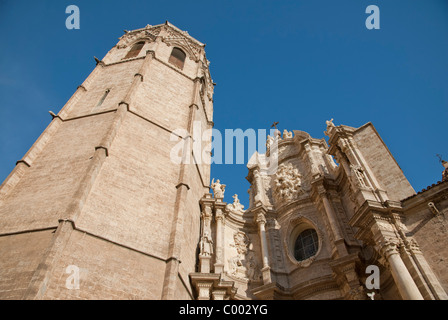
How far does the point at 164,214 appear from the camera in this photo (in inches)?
476

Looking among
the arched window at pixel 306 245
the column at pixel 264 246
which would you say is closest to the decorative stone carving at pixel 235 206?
the column at pixel 264 246

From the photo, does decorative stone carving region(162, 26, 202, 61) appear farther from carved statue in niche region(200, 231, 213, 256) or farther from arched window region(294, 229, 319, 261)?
arched window region(294, 229, 319, 261)

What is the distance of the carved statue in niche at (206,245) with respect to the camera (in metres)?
13.0

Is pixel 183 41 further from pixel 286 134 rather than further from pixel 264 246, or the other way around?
pixel 264 246

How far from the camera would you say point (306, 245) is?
14328 millimetres

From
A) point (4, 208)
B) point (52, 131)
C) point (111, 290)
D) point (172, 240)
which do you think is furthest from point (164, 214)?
point (52, 131)

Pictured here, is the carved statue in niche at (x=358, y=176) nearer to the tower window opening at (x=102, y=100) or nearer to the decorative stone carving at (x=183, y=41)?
the tower window opening at (x=102, y=100)

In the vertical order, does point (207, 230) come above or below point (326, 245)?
above

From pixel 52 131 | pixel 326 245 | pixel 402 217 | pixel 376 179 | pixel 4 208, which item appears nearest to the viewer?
pixel 402 217

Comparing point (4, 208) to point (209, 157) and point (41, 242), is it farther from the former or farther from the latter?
point (209, 157)

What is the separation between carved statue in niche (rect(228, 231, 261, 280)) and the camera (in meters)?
13.6

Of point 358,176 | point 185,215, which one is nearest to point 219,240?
point 185,215

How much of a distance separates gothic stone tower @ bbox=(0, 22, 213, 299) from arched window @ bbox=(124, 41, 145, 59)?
3.04m
